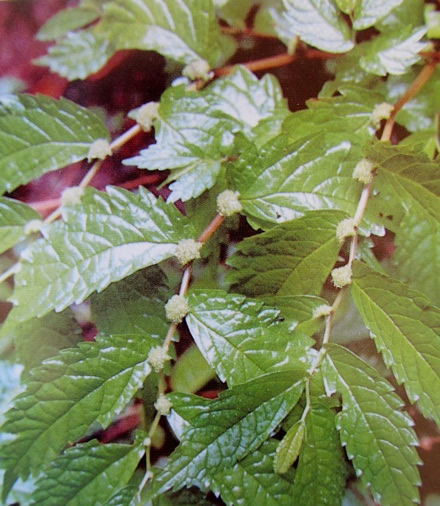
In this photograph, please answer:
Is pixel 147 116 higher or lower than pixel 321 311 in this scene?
higher

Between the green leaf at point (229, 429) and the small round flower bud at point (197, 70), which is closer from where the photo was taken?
the green leaf at point (229, 429)

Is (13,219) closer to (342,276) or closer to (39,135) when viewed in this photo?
(39,135)

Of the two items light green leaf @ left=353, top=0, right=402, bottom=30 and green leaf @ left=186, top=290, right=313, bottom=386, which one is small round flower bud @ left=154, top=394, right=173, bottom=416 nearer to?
green leaf @ left=186, top=290, right=313, bottom=386

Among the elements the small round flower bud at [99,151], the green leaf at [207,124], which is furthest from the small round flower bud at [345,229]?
the small round flower bud at [99,151]

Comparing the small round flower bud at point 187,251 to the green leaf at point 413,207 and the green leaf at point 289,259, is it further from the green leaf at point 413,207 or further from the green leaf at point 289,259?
the green leaf at point 413,207

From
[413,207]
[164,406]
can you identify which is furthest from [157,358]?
[413,207]

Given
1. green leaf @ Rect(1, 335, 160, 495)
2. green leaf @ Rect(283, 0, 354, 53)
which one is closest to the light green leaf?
green leaf @ Rect(283, 0, 354, 53)
